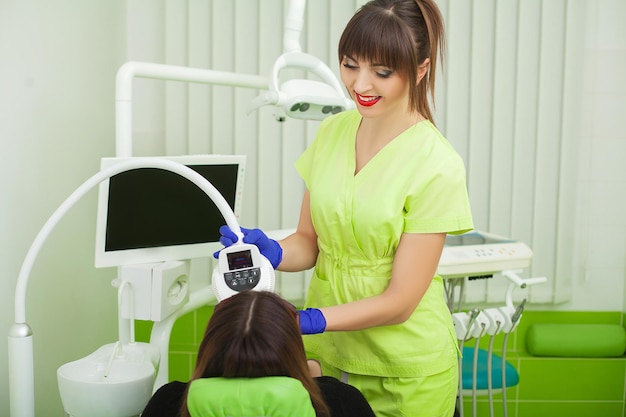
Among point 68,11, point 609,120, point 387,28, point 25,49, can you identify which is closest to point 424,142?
point 387,28

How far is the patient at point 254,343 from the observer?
3.68 ft

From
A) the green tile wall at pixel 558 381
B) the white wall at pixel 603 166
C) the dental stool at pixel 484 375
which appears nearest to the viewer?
the dental stool at pixel 484 375

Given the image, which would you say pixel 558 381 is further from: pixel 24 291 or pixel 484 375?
pixel 24 291

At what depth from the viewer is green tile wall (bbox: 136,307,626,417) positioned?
3105mm

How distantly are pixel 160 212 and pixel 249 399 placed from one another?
3.09 ft

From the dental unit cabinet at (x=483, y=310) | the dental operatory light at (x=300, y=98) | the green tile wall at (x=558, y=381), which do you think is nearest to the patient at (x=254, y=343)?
the dental operatory light at (x=300, y=98)

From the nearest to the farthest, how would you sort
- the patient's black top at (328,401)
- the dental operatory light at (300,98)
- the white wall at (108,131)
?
the patient's black top at (328,401)
the dental operatory light at (300,98)
the white wall at (108,131)

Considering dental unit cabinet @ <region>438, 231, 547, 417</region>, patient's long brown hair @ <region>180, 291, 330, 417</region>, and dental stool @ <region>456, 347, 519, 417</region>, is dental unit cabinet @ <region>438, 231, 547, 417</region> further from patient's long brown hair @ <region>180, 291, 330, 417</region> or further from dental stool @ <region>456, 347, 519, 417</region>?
patient's long brown hair @ <region>180, 291, 330, 417</region>

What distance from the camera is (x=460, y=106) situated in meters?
2.96

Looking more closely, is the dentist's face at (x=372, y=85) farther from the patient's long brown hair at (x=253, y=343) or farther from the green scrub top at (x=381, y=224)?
the patient's long brown hair at (x=253, y=343)

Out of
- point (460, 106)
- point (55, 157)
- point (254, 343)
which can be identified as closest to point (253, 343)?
point (254, 343)

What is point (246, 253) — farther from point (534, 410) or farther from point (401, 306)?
point (534, 410)

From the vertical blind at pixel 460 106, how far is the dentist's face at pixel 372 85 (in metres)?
1.39

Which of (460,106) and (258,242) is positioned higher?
(460,106)
